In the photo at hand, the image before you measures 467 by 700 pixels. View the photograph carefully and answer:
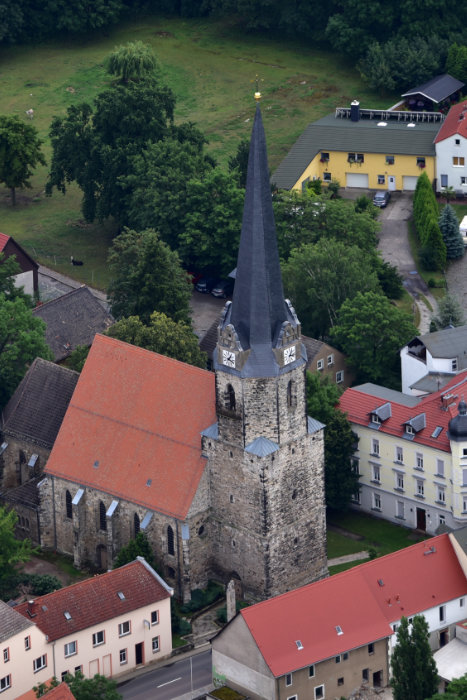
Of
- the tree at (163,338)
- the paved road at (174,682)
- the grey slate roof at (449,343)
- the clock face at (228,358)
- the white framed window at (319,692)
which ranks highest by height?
the clock face at (228,358)

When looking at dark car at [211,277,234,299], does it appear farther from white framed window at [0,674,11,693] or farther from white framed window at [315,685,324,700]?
white framed window at [0,674,11,693]

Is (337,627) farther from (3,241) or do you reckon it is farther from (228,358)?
(3,241)

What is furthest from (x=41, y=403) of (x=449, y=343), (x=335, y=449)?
(x=449, y=343)

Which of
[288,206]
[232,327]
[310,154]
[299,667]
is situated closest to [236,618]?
[299,667]

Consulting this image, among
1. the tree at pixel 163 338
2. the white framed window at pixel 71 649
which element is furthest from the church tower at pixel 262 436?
the tree at pixel 163 338

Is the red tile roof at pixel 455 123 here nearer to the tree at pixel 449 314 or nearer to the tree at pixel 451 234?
the tree at pixel 451 234

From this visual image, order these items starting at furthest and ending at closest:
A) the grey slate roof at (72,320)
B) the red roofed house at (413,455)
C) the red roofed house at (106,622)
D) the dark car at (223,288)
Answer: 1. the dark car at (223,288)
2. the grey slate roof at (72,320)
3. the red roofed house at (413,455)
4. the red roofed house at (106,622)
